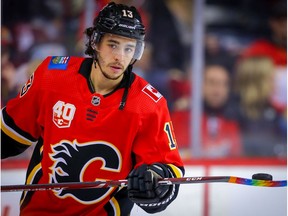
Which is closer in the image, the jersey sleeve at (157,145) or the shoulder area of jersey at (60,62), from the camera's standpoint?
the jersey sleeve at (157,145)

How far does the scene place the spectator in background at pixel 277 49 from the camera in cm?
571

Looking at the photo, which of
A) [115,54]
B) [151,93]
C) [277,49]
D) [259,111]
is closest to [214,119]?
[259,111]

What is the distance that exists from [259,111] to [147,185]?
305cm

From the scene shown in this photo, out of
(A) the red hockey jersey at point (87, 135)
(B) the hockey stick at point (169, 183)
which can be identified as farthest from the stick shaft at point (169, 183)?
(A) the red hockey jersey at point (87, 135)

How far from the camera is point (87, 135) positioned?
118 inches

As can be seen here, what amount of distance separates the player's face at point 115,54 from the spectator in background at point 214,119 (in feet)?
7.71

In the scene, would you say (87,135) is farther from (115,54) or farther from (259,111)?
(259,111)

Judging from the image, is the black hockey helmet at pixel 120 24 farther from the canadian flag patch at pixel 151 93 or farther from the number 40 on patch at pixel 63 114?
the number 40 on patch at pixel 63 114

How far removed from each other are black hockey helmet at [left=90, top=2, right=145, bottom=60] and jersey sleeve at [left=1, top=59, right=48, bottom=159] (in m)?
0.27

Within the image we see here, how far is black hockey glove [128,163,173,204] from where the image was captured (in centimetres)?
277

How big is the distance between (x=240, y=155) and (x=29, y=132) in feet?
8.72

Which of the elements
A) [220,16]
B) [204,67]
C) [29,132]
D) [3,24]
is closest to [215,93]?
[204,67]

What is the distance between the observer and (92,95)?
3.04m

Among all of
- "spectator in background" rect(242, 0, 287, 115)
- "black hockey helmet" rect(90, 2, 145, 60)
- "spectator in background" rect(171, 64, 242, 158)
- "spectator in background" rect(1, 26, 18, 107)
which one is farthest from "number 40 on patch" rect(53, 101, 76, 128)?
"spectator in background" rect(242, 0, 287, 115)
